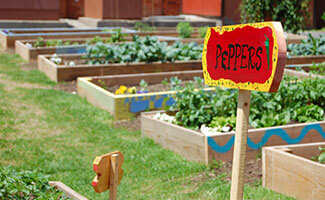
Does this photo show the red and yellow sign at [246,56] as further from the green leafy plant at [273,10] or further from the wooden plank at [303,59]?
the green leafy plant at [273,10]

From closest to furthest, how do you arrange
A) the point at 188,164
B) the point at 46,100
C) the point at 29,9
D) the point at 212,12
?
1. the point at 188,164
2. the point at 46,100
3. the point at 29,9
4. the point at 212,12

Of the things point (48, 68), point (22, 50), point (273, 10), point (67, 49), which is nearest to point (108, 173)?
point (48, 68)

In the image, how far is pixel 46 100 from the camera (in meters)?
7.43

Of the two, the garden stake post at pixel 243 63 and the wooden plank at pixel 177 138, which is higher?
the garden stake post at pixel 243 63

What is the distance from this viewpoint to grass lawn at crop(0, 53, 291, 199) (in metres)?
4.12

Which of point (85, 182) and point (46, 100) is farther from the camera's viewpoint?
point (46, 100)

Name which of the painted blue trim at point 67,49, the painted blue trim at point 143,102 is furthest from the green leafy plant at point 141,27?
the painted blue trim at point 143,102

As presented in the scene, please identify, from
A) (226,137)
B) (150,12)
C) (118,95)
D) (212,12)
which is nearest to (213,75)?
(226,137)

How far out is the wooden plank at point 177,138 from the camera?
4.73 meters

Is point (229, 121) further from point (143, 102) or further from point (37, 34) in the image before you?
point (37, 34)

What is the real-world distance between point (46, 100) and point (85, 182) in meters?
3.42

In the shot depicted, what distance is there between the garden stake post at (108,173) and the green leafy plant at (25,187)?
0.39 m

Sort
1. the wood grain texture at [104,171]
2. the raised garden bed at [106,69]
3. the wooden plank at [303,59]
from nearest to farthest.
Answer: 1. the wood grain texture at [104,171]
2. the raised garden bed at [106,69]
3. the wooden plank at [303,59]

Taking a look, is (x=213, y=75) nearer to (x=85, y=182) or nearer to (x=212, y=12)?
(x=85, y=182)
